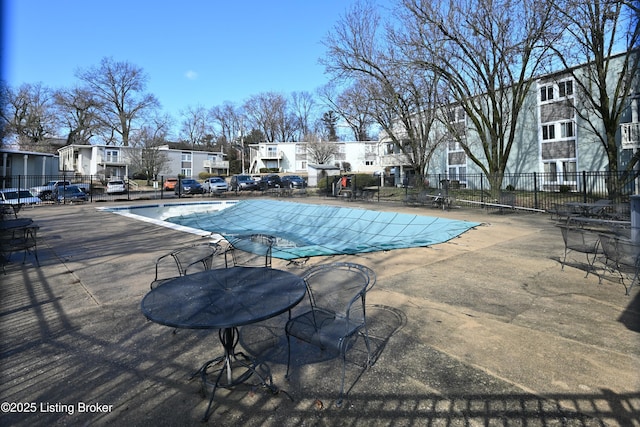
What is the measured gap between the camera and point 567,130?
24.8m

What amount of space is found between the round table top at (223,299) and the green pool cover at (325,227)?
324 cm

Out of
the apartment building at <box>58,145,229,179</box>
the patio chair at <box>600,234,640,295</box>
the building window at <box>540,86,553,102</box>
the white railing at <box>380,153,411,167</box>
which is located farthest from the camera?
the apartment building at <box>58,145,229,179</box>

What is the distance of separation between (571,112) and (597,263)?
2371 cm

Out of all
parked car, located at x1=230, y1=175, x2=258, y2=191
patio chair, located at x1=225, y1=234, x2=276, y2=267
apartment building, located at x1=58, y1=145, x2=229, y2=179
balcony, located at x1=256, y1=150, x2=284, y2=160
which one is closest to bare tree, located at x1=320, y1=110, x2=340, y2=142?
balcony, located at x1=256, y1=150, x2=284, y2=160

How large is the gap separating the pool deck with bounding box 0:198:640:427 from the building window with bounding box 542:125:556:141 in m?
25.6

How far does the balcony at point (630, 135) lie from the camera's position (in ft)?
61.1

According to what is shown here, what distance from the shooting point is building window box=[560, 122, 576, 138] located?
24558 millimetres

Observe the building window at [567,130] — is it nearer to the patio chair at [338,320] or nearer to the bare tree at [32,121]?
the patio chair at [338,320]

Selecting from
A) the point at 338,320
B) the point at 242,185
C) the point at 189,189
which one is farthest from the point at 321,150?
the point at 338,320

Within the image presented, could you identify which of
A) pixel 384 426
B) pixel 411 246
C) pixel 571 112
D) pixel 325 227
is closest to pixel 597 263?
pixel 411 246

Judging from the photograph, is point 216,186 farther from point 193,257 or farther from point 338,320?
point 338,320

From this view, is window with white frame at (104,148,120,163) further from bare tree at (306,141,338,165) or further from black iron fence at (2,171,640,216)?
bare tree at (306,141,338,165)

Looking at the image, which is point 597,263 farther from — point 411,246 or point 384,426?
point 384,426

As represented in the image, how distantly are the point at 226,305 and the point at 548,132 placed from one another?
3101 cm
